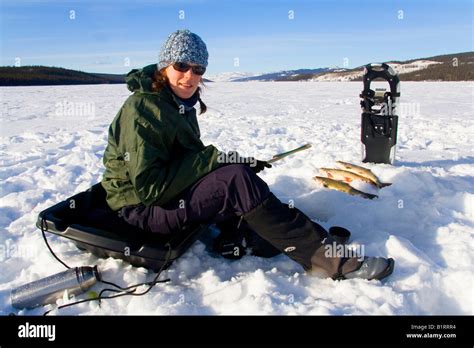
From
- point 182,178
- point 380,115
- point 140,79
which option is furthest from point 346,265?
point 380,115

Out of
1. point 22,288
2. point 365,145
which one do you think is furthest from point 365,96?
point 22,288

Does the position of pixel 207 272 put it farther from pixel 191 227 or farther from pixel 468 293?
pixel 468 293

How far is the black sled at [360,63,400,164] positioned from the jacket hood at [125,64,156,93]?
370 cm

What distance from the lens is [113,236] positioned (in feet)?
9.28

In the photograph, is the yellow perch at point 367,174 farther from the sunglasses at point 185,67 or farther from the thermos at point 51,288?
the thermos at point 51,288

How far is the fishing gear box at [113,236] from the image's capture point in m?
2.79

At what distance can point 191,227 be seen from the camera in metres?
2.94

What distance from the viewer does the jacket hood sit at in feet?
9.01

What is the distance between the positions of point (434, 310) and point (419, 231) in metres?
1.15

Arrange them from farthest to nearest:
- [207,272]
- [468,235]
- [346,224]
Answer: [346,224]
[468,235]
[207,272]

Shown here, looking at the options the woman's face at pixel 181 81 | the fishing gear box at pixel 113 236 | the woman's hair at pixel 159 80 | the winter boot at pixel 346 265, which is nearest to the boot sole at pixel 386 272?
the winter boot at pixel 346 265

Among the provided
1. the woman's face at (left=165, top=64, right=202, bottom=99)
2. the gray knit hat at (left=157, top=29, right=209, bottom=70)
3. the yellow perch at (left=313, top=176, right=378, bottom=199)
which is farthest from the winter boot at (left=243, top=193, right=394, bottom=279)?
the yellow perch at (left=313, top=176, right=378, bottom=199)
